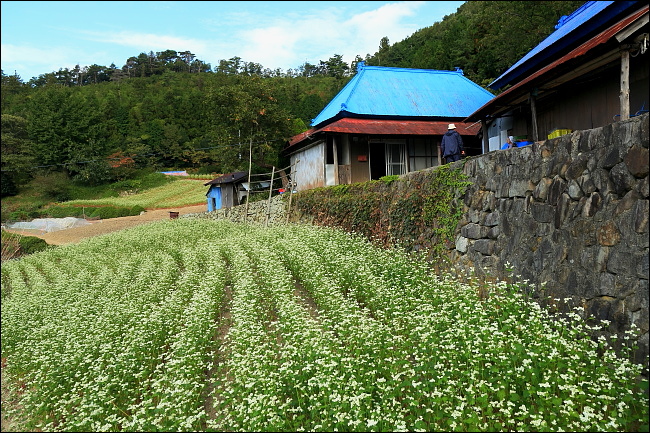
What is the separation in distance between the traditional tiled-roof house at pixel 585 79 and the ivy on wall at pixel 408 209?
294cm

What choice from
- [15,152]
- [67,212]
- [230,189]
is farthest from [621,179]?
[15,152]

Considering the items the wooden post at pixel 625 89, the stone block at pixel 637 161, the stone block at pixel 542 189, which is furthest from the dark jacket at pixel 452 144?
the stone block at pixel 637 161

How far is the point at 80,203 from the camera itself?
42.3 m

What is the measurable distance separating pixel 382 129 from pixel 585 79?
732 cm

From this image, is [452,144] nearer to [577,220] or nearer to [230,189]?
[577,220]

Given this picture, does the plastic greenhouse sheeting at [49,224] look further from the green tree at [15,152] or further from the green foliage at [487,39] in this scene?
the green foliage at [487,39]

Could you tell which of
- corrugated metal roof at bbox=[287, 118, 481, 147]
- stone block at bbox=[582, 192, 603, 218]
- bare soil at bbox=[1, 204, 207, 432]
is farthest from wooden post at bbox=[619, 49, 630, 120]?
bare soil at bbox=[1, 204, 207, 432]

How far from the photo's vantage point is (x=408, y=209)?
977cm

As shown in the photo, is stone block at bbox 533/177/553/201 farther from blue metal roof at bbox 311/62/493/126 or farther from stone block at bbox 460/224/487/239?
blue metal roof at bbox 311/62/493/126

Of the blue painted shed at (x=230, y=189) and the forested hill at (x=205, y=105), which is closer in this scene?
the forested hill at (x=205, y=105)

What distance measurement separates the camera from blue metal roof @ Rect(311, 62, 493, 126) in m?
17.9

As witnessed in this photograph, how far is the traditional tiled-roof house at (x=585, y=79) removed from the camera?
7.27 m

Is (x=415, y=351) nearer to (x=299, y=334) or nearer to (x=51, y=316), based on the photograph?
(x=299, y=334)

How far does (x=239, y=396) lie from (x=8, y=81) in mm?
86297
